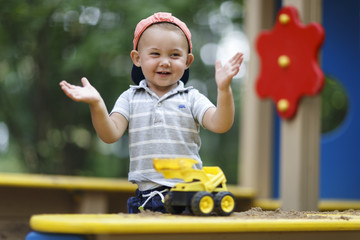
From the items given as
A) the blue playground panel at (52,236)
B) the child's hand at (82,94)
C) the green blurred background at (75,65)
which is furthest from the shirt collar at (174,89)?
the green blurred background at (75,65)

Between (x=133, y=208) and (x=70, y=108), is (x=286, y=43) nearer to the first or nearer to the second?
(x=133, y=208)

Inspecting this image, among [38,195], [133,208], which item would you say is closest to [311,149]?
[38,195]

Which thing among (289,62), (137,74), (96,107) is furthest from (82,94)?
(289,62)

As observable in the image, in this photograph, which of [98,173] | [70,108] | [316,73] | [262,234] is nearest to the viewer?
[262,234]

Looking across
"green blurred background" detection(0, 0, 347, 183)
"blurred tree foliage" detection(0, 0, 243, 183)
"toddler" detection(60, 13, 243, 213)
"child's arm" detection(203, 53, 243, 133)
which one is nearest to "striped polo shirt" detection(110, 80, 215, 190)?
"toddler" detection(60, 13, 243, 213)

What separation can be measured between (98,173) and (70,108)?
1.65 metres

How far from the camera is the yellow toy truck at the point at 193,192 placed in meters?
1.95

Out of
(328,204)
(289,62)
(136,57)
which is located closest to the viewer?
(136,57)

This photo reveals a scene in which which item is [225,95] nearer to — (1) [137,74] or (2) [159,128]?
(2) [159,128]

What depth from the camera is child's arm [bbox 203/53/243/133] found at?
1969mm

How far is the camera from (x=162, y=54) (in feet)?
6.93

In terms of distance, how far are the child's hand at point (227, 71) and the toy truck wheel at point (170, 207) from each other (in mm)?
401

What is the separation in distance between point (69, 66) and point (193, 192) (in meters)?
7.04

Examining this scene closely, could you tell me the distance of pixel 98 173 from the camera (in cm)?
1145
